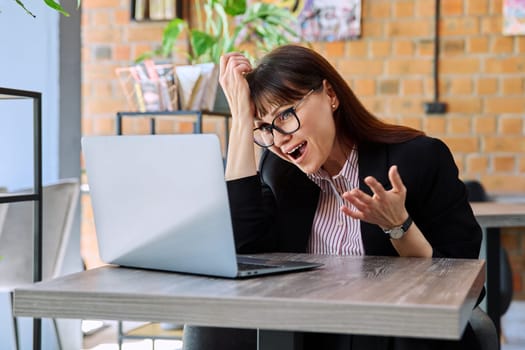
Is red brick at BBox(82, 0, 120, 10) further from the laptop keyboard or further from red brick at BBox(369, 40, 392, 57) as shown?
the laptop keyboard

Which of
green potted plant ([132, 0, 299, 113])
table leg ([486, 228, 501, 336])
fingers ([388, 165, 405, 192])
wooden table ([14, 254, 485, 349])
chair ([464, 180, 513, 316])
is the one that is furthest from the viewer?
chair ([464, 180, 513, 316])

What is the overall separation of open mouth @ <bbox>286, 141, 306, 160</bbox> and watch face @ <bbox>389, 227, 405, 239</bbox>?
290 mm

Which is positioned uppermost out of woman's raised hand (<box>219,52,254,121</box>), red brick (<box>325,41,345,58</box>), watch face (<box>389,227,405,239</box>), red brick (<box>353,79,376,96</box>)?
red brick (<box>325,41,345,58</box>)

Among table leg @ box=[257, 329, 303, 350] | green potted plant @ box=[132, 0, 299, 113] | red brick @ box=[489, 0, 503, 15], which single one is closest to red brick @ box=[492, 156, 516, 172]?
red brick @ box=[489, 0, 503, 15]

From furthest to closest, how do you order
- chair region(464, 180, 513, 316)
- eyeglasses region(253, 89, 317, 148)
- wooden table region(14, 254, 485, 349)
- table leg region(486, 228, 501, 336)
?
1. chair region(464, 180, 513, 316)
2. table leg region(486, 228, 501, 336)
3. eyeglasses region(253, 89, 317, 148)
4. wooden table region(14, 254, 485, 349)

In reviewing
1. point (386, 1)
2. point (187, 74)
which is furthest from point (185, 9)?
point (187, 74)

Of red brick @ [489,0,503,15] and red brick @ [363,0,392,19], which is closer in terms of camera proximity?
red brick @ [489,0,503,15]

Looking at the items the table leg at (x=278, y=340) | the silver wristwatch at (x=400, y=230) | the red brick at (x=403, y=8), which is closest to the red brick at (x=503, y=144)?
the red brick at (x=403, y=8)

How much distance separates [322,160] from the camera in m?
1.75

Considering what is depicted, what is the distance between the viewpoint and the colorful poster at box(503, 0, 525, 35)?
13.7ft

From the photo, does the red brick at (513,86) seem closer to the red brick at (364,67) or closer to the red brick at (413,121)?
the red brick at (413,121)

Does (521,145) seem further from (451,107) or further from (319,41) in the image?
(319,41)

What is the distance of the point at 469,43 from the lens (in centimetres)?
426

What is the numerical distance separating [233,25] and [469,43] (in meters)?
1.28
